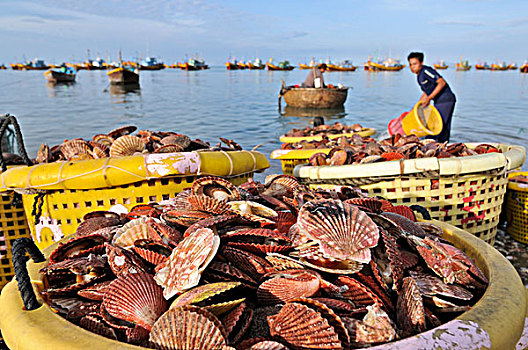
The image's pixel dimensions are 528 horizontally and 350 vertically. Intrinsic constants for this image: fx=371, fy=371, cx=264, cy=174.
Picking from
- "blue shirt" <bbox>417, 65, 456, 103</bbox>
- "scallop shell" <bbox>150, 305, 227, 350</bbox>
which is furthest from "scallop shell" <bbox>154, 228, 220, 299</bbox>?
"blue shirt" <bbox>417, 65, 456, 103</bbox>

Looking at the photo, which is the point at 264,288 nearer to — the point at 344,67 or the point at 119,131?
the point at 119,131

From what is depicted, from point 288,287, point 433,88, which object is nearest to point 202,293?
point 288,287

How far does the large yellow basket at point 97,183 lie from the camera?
2531 mm

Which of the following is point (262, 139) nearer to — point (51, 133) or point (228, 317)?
point (51, 133)

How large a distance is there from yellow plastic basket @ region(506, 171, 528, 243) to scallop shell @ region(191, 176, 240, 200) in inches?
133

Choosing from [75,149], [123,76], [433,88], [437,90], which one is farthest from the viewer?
[123,76]

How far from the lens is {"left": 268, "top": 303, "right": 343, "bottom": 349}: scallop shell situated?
0.93 meters

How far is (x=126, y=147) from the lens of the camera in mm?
3045

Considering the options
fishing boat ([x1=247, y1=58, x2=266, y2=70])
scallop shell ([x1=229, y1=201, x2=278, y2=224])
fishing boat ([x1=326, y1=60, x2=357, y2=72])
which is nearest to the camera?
scallop shell ([x1=229, y1=201, x2=278, y2=224])

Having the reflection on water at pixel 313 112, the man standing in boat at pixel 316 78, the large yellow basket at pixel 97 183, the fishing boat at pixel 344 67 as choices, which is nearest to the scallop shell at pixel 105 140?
the large yellow basket at pixel 97 183

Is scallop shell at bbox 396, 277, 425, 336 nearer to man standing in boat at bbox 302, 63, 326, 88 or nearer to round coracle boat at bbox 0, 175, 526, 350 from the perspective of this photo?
round coracle boat at bbox 0, 175, 526, 350

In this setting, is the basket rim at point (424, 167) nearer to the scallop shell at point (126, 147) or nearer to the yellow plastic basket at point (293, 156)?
the scallop shell at point (126, 147)

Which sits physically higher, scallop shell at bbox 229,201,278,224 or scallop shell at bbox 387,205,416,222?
scallop shell at bbox 229,201,278,224

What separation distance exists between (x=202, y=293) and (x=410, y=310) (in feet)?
1.88
